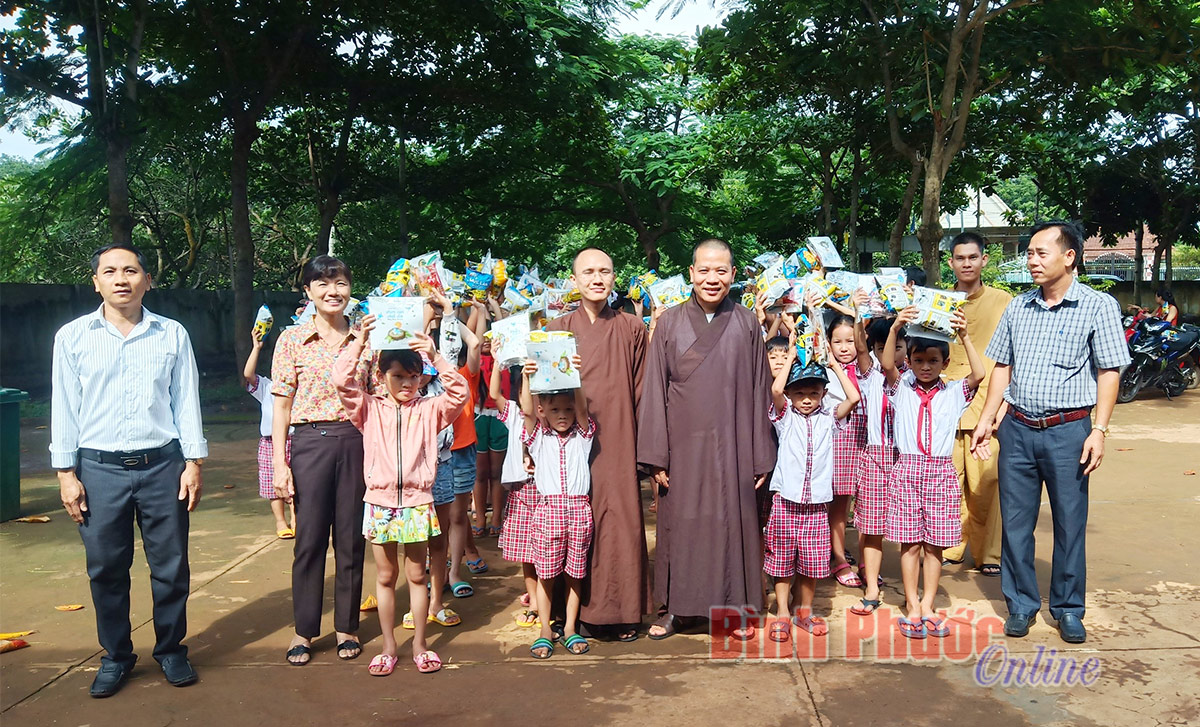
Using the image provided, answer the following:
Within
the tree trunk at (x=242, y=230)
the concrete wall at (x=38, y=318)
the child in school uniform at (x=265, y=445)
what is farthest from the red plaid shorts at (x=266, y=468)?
the concrete wall at (x=38, y=318)

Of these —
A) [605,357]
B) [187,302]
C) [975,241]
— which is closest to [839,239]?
[187,302]

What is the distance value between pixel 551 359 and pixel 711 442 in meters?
0.79

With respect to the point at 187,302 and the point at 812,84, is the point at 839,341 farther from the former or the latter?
the point at 187,302

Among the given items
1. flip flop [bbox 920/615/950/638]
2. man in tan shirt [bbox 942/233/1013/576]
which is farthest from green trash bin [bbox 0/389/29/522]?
man in tan shirt [bbox 942/233/1013/576]

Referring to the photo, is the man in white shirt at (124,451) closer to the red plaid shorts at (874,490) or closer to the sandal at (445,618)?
the sandal at (445,618)

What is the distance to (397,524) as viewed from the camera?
3719mm

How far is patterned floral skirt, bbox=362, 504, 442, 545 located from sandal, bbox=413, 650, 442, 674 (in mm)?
474

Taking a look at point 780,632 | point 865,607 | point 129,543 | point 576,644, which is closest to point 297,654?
point 129,543

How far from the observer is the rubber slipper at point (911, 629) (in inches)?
158

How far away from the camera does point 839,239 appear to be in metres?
19.0

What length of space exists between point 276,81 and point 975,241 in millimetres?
9365

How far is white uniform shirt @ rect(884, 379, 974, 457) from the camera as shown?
4129 millimetres

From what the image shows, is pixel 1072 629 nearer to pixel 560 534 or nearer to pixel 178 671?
pixel 560 534

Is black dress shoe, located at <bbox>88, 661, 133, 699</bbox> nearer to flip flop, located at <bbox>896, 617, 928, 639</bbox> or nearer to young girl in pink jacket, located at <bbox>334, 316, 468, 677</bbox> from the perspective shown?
young girl in pink jacket, located at <bbox>334, 316, 468, 677</bbox>
